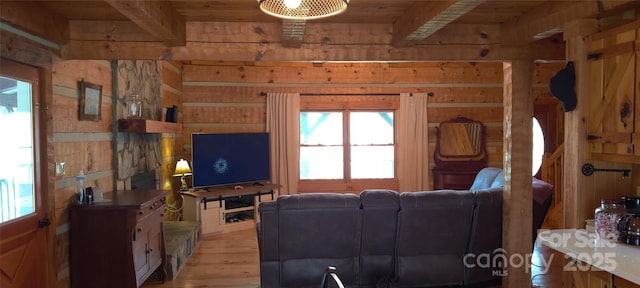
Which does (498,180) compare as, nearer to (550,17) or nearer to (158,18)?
(550,17)

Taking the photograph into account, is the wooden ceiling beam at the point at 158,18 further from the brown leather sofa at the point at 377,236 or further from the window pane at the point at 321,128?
the window pane at the point at 321,128

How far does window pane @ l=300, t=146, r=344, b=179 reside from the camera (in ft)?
22.8

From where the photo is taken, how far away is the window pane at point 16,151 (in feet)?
8.19

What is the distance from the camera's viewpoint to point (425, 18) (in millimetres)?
2699

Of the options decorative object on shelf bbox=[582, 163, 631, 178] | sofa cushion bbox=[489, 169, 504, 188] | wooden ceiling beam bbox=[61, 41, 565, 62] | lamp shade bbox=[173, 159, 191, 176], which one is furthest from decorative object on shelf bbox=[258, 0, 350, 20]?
lamp shade bbox=[173, 159, 191, 176]

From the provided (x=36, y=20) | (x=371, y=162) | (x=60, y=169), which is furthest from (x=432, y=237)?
(x=371, y=162)

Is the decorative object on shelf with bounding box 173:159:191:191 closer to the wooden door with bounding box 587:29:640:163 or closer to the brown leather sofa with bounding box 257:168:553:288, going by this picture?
the brown leather sofa with bounding box 257:168:553:288

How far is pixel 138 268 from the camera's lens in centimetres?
329

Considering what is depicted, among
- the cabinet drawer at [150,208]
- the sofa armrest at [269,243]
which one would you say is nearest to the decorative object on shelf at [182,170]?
the cabinet drawer at [150,208]

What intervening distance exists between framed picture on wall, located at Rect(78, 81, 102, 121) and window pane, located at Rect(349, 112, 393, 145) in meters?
4.11

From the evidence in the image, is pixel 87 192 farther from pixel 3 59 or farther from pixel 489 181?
pixel 489 181

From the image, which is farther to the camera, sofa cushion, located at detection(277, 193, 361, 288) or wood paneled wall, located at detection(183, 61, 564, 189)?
wood paneled wall, located at detection(183, 61, 564, 189)

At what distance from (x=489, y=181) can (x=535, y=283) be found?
165 cm

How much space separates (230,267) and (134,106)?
78.4 inches
